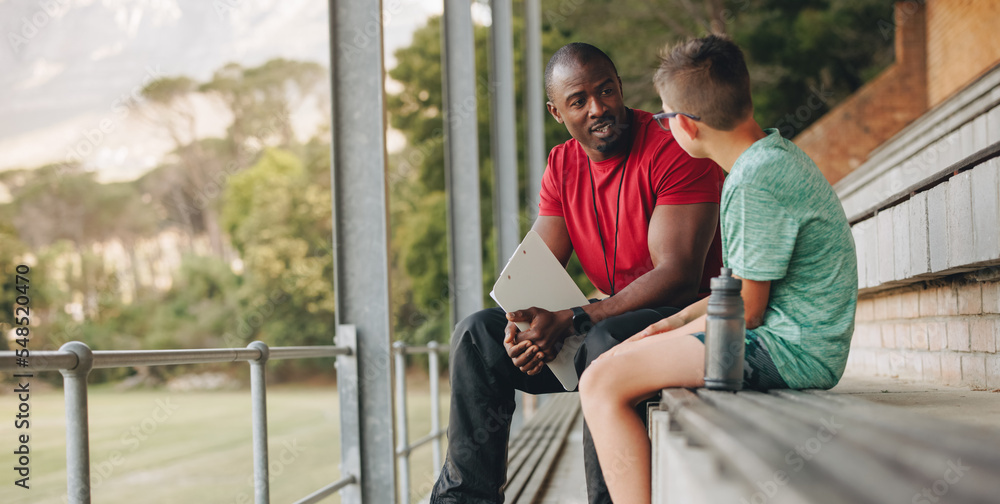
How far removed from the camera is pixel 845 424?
92cm

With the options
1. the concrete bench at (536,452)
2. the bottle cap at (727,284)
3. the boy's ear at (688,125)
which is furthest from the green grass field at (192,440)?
the bottle cap at (727,284)

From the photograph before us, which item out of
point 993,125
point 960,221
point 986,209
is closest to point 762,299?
point 986,209

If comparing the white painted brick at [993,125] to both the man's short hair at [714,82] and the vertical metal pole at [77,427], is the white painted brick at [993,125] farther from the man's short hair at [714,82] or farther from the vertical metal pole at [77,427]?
the vertical metal pole at [77,427]

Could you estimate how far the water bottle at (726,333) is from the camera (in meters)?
1.37

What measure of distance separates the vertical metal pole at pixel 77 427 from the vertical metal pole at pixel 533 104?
6962mm

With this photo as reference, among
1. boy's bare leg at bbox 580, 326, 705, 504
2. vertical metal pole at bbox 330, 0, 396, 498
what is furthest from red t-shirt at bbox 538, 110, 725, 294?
vertical metal pole at bbox 330, 0, 396, 498

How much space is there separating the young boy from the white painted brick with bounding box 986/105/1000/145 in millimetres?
1797

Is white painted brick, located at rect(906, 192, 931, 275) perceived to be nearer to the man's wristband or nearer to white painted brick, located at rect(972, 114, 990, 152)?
white painted brick, located at rect(972, 114, 990, 152)

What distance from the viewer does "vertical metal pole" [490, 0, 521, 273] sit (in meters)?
6.47

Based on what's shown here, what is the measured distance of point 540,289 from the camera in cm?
191

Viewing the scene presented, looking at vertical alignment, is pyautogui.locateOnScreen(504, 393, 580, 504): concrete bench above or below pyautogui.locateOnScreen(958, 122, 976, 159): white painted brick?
below

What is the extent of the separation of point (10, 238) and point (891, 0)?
25.0 metres

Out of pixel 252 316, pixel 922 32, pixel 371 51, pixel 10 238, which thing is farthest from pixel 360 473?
pixel 10 238

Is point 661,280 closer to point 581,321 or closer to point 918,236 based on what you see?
point 581,321
